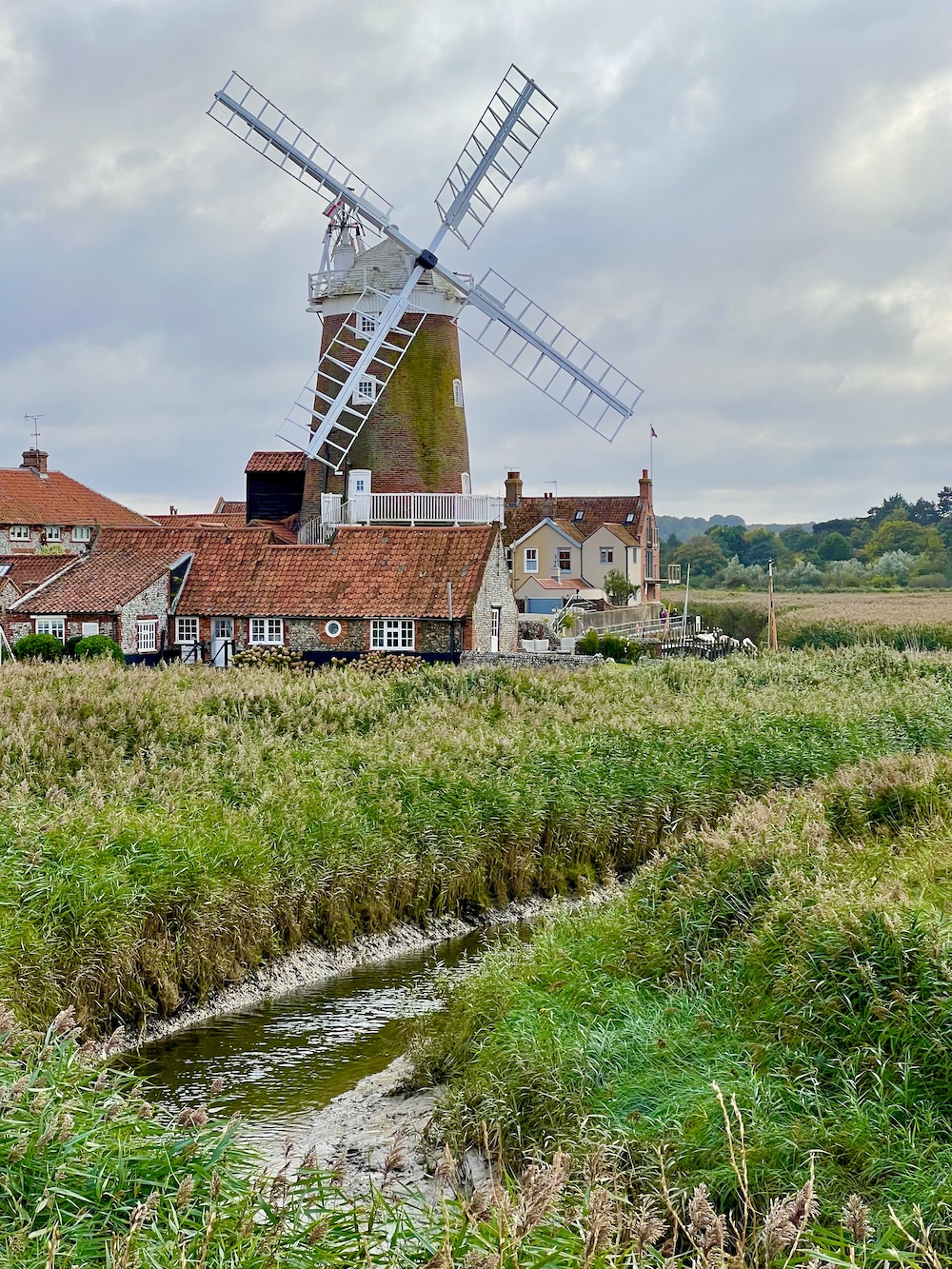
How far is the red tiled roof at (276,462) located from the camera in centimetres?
4103

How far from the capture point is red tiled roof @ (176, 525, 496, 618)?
→ 34094 mm

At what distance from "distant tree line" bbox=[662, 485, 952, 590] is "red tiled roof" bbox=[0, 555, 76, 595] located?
70674 millimetres

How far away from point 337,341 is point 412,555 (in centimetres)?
666

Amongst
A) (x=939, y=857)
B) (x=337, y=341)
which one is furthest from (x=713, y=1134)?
(x=337, y=341)

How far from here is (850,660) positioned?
27.5 meters

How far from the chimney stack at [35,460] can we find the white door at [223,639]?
111 ft

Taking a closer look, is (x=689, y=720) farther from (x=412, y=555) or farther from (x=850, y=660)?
(x=412, y=555)

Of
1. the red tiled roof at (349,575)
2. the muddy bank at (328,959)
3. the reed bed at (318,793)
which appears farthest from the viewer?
the red tiled roof at (349,575)

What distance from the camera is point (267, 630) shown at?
114 feet

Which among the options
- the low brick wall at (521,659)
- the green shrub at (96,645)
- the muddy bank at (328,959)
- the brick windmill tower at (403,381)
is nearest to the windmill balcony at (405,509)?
the brick windmill tower at (403,381)

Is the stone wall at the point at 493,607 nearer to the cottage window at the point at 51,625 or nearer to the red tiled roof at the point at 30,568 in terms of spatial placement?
the cottage window at the point at 51,625

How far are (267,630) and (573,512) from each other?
3681cm

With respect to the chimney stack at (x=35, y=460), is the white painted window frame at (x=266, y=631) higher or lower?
lower

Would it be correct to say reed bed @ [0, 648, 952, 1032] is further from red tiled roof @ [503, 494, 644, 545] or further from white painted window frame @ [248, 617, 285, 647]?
red tiled roof @ [503, 494, 644, 545]
